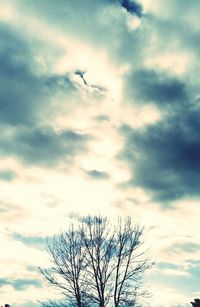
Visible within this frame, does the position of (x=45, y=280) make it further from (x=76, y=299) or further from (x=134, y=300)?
(x=134, y=300)

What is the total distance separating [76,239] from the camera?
77.2 ft

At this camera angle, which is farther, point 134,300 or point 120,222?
point 120,222

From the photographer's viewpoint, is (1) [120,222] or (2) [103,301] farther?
(1) [120,222]

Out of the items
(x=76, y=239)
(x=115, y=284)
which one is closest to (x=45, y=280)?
(x=76, y=239)

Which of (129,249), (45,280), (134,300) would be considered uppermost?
(129,249)

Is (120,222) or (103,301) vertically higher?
(120,222)

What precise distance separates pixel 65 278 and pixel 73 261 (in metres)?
1.30

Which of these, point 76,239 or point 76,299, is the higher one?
point 76,239

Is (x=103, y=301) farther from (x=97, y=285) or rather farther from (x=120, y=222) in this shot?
(x=120, y=222)

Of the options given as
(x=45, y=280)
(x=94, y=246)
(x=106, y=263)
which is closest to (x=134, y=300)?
(x=106, y=263)

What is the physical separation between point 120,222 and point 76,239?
3.45m

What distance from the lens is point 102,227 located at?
76.8 feet

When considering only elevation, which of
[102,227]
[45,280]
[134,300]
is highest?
[102,227]

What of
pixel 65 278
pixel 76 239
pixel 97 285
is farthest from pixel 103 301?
pixel 76 239
